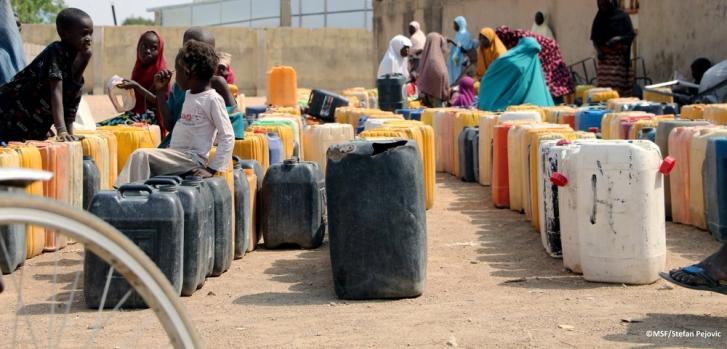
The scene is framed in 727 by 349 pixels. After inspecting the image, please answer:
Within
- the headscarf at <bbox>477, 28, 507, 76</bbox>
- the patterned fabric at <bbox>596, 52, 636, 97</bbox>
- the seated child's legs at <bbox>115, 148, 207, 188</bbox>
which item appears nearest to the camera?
the seated child's legs at <bbox>115, 148, 207, 188</bbox>

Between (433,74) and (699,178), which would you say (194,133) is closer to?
(699,178)

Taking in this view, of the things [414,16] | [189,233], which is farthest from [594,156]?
[414,16]

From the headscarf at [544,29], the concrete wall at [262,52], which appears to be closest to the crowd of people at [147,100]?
the headscarf at [544,29]

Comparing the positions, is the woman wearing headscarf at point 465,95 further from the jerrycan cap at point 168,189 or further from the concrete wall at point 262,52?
the concrete wall at point 262,52

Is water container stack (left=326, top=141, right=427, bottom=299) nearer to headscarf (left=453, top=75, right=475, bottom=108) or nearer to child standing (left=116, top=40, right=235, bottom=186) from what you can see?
child standing (left=116, top=40, right=235, bottom=186)

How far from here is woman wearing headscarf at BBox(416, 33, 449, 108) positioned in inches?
780

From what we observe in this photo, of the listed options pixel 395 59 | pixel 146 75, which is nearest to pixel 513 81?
pixel 395 59

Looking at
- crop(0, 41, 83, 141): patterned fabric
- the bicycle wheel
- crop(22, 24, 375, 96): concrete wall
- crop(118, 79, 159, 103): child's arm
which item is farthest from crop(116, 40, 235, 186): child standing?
crop(22, 24, 375, 96): concrete wall

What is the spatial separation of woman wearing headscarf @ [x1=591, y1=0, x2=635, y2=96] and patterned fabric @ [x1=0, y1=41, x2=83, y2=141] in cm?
1176

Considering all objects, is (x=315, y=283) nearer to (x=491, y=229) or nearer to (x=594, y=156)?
(x=594, y=156)

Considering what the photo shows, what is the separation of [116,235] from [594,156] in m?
3.94

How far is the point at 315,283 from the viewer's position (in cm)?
663

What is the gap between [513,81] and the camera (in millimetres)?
16766

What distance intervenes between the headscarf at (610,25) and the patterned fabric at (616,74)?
292mm
